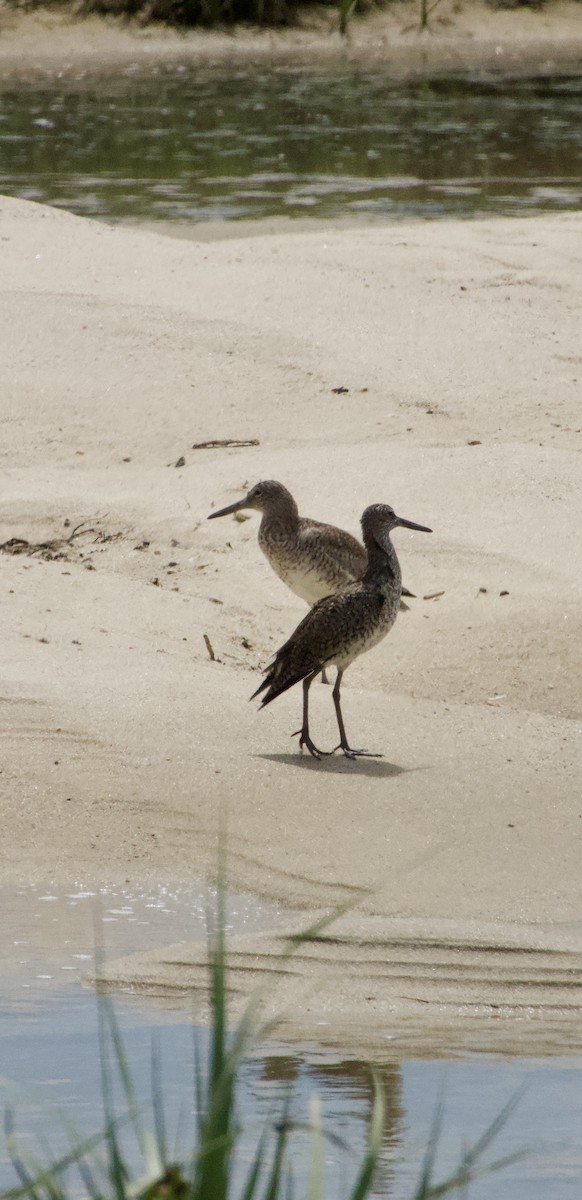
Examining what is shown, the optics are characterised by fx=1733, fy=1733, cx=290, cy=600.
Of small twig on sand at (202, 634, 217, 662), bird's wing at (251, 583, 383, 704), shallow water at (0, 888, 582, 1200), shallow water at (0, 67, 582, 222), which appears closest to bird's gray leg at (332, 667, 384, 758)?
bird's wing at (251, 583, 383, 704)

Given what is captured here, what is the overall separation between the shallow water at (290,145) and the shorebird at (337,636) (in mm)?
9603

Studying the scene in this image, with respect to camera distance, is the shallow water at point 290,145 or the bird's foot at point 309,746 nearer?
the bird's foot at point 309,746

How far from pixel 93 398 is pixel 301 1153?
652cm

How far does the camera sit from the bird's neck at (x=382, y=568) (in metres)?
5.86

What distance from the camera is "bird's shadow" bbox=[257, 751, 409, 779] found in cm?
556

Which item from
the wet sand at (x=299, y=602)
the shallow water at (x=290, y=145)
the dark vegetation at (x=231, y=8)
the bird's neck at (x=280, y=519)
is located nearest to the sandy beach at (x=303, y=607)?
the wet sand at (x=299, y=602)

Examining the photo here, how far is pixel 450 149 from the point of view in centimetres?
1980

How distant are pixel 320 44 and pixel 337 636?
88.3 feet

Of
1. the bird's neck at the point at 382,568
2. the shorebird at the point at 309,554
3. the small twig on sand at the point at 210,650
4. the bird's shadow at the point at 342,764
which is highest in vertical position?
the bird's neck at the point at 382,568

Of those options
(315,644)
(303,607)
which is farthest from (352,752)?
(303,607)

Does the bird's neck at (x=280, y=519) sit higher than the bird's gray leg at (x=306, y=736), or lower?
higher

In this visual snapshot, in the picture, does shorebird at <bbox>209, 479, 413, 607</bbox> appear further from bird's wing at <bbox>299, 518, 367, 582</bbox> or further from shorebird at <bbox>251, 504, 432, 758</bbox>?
shorebird at <bbox>251, 504, 432, 758</bbox>

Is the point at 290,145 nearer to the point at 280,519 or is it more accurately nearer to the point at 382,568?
the point at 280,519

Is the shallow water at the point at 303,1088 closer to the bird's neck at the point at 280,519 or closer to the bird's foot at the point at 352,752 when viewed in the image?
the bird's foot at the point at 352,752
